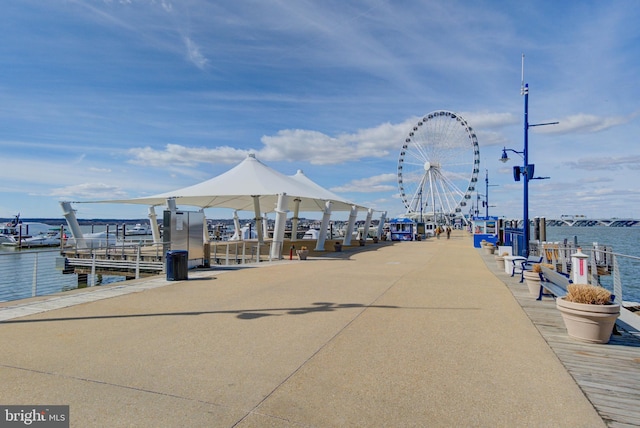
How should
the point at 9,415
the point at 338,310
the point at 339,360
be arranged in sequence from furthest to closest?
the point at 338,310 < the point at 339,360 < the point at 9,415

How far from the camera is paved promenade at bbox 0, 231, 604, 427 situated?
3.68 metres

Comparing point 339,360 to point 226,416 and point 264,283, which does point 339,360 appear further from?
point 264,283

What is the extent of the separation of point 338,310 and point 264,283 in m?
3.95

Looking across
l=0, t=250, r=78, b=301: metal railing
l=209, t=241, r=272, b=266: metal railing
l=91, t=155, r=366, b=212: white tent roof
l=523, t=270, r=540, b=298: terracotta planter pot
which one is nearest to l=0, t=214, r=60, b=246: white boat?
l=0, t=250, r=78, b=301: metal railing

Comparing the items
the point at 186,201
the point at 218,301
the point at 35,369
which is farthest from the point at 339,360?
the point at 186,201

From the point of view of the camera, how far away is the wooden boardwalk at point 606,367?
12.5 ft

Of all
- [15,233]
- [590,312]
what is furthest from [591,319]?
[15,233]

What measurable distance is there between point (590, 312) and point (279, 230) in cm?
1609

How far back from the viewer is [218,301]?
348 inches

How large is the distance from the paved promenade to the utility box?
494 centimetres

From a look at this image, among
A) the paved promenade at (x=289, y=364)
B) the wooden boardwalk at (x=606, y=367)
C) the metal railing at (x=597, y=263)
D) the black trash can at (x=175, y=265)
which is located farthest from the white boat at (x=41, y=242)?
the wooden boardwalk at (x=606, y=367)

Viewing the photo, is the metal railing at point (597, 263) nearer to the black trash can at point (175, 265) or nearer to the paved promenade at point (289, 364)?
the paved promenade at point (289, 364)

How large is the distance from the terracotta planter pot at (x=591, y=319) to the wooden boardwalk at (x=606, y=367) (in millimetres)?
116

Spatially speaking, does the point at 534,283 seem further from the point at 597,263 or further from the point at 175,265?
the point at 597,263
